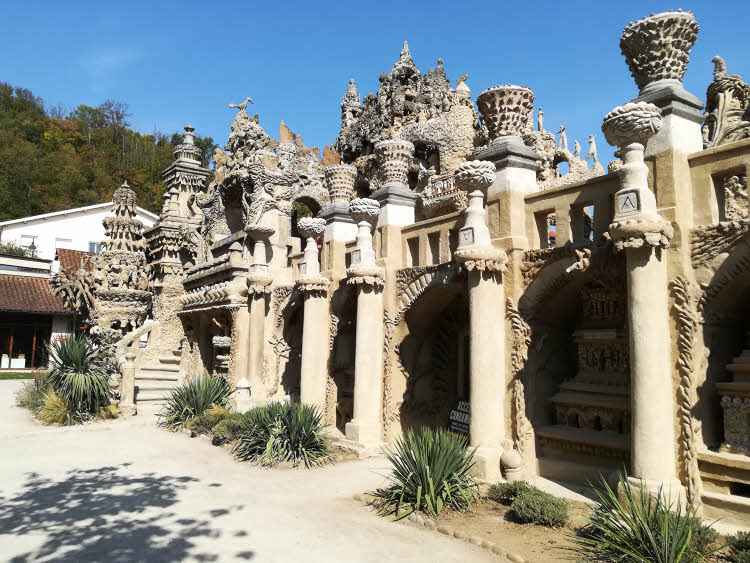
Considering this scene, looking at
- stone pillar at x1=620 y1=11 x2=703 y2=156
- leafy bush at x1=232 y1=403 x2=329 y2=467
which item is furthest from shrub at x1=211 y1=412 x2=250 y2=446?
stone pillar at x1=620 y1=11 x2=703 y2=156

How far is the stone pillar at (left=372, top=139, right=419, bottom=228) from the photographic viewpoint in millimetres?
11320

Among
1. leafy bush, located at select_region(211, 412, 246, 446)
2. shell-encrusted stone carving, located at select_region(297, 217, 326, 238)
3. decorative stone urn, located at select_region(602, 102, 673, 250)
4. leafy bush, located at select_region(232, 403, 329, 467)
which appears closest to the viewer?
decorative stone urn, located at select_region(602, 102, 673, 250)

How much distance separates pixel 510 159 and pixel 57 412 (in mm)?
13372

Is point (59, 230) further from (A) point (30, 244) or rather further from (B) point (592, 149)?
(B) point (592, 149)

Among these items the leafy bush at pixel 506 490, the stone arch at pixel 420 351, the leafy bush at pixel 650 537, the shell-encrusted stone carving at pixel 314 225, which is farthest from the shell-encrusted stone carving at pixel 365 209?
the leafy bush at pixel 650 537

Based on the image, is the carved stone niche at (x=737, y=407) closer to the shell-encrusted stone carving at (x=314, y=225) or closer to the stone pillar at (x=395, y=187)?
the stone pillar at (x=395, y=187)

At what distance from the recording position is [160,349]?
74.0 feet

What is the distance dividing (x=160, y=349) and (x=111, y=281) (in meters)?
3.68

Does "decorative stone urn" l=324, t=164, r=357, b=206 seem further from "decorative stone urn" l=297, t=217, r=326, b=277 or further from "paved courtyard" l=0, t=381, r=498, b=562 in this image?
"paved courtyard" l=0, t=381, r=498, b=562

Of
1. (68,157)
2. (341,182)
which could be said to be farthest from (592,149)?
(68,157)

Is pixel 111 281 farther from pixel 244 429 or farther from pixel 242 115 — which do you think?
Result: pixel 244 429

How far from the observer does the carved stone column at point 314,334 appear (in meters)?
12.4

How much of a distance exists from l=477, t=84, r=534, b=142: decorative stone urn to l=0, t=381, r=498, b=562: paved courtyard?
5.99 meters

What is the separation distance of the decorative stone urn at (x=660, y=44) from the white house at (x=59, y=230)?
38.8m
